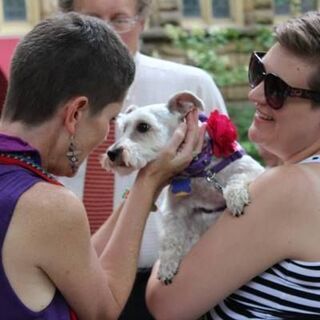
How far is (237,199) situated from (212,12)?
29.2 feet

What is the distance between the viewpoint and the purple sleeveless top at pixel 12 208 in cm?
182

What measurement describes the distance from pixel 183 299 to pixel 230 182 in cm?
49

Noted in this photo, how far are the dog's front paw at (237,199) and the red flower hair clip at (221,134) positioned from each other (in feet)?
0.71

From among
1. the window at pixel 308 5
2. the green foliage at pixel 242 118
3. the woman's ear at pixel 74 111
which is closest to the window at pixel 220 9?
the window at pixel 308 5

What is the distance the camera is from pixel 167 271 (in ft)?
7.83

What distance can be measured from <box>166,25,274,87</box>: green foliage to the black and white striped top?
739 centimetres

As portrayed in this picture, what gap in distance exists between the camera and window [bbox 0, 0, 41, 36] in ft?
32.7

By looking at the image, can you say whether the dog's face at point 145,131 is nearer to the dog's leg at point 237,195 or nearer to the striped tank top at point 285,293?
the dog's leg at point 237,195

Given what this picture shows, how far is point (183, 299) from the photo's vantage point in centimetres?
220

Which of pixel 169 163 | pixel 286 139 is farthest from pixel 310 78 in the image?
pixel 169 163

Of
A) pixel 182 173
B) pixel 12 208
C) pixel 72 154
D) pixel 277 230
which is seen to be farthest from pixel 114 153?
pixel 12 208

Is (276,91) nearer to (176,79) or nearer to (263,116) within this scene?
(263,116)

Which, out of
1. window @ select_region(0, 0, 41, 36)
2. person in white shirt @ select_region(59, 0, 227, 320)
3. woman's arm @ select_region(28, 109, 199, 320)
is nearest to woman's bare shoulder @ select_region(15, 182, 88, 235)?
woman's arm @ select_region(28, 109, 199, 320)

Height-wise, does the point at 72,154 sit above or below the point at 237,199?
above
